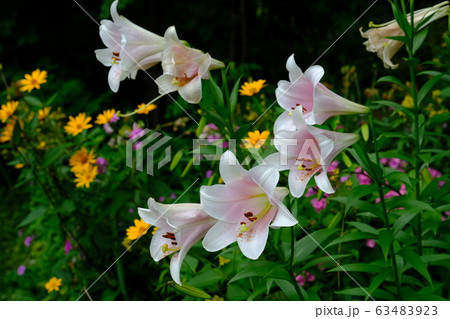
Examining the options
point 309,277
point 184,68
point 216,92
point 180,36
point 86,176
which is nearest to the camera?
point 184,68

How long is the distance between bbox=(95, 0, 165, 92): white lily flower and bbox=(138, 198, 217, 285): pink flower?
0.43m

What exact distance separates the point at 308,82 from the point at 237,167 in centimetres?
29

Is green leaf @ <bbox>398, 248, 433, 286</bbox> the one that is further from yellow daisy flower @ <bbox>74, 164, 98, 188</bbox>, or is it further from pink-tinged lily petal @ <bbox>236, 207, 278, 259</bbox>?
yellow daisy flower @ <bbox>74, 164, 98, 188</bbox>

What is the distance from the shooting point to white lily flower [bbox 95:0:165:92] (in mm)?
1323

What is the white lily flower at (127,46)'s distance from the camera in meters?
1.32

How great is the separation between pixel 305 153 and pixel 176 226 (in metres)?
0.31

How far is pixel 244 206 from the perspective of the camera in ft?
3.42

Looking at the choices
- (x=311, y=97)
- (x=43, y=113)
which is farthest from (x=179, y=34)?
(x=311, y=97)

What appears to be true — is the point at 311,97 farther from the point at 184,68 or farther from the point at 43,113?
the point at 43,113

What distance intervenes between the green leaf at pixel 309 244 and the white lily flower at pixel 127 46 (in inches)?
24.2

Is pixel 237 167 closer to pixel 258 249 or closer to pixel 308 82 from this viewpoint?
pixel 258 249

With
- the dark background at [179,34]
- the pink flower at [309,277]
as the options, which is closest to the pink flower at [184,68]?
the pink flower at [309,277]

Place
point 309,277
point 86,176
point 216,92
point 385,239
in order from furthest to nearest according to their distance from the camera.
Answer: point 86,176, point 309,277, point 216,92, point 385,239

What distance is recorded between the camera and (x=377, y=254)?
1.54 m
